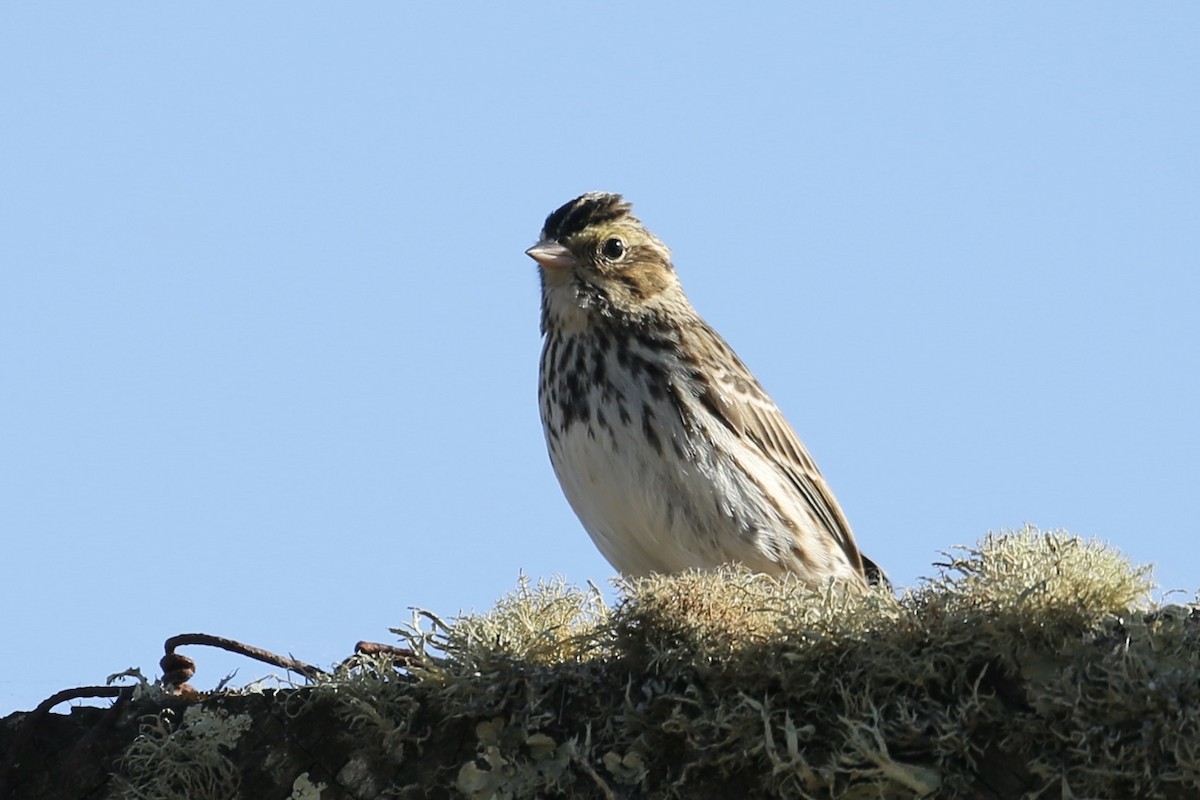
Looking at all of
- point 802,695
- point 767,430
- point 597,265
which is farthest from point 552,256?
point 802,695

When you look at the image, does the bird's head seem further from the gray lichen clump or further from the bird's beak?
the gray lichen clump

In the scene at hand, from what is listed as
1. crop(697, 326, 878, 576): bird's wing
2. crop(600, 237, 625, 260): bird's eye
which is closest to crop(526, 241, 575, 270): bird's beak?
crop(600, 237, 625, 260): bird's eye

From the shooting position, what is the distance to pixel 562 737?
382cm

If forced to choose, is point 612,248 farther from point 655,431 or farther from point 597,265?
point 655,431

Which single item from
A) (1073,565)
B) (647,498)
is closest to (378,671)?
(1073,565)

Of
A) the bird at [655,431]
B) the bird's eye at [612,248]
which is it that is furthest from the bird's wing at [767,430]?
the bird's eye at [612,248]

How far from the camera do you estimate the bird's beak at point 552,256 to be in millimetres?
7758

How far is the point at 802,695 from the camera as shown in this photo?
3699 millimetres

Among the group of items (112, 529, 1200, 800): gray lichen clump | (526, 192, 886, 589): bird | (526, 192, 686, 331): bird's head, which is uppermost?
(526, 192, 686, 331): bird's head

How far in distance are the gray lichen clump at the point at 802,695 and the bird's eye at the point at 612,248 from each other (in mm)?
3958

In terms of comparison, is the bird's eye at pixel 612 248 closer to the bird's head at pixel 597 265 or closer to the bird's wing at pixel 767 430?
the bird's head at pixel 597 265

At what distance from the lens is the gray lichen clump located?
135 inches

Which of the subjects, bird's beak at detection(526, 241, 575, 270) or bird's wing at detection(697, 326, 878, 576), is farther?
bird's beak at detection(526, 241, 575, 270)

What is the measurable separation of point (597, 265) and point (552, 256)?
9.4 inches
